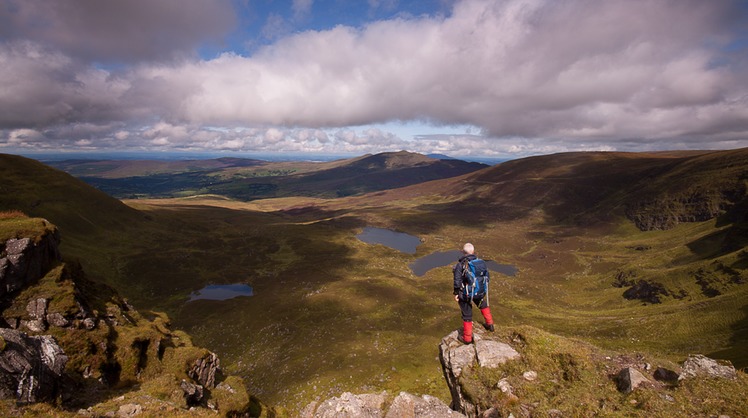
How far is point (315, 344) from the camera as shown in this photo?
64.3 meters

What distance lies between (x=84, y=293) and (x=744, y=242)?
171915 mm

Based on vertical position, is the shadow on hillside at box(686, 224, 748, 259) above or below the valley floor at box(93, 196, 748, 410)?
above

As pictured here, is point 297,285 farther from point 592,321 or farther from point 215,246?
point 592,321

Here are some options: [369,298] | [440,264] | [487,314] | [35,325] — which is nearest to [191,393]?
[35,325]

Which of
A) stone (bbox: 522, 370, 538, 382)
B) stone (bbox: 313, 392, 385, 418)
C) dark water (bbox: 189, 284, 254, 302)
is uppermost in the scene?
stone (bbox: 522, 370, 538, 382)

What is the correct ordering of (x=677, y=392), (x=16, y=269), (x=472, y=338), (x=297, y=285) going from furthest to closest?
(x=297, y=285), (x=16, y=269), (x=472, y=338), (x=677, y=392)

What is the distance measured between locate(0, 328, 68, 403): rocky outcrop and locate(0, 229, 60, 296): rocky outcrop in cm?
1549

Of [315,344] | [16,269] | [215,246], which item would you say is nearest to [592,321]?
[315,344]

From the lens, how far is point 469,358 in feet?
65.7

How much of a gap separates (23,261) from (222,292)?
268ft

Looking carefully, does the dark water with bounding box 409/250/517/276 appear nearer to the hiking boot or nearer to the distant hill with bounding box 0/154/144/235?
the hiking boot

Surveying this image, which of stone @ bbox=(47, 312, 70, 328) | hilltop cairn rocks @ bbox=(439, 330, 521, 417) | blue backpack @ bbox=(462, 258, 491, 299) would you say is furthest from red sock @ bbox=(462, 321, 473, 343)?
stone @ bbox=(47, 312, 70, 328)

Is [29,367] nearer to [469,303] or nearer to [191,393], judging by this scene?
[191,393]

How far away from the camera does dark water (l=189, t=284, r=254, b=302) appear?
331 ft
